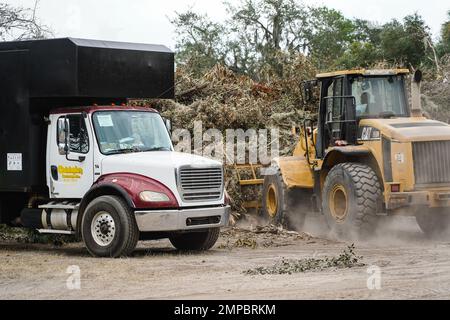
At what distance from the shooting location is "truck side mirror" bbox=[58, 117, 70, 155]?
48.9 feet

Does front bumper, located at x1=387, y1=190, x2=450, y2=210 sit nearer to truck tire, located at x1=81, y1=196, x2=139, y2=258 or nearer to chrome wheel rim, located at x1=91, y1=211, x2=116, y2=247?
truck tire, located at x1=81, y1=196, x2=139, y2=258

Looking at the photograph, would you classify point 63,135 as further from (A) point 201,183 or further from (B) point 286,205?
(B) point 286,205

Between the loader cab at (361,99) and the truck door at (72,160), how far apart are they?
4.89m

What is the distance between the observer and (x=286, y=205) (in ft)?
60.1

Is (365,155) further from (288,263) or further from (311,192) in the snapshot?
(288,263)

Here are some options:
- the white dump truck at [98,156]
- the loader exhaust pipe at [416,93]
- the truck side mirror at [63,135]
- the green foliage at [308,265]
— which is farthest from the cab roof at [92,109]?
the loader exhaust pipe at [416,93]

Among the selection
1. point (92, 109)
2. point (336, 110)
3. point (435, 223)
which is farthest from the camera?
point (336, 110)

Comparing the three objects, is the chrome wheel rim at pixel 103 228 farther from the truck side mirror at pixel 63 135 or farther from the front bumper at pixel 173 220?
the truck side mirror at pixel 63 135

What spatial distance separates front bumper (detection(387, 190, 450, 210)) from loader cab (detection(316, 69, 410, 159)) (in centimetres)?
181

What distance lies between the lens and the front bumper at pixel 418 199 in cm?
1513

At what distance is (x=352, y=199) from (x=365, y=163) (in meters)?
0.96

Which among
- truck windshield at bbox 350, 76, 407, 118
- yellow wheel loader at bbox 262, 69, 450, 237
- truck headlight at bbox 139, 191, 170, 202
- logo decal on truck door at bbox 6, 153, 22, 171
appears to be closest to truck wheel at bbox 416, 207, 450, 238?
yellow wheel loader at bbox 262, 69, 450, 237

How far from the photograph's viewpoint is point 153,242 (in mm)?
17406

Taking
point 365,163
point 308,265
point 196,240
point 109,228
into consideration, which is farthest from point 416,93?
point 109,228
